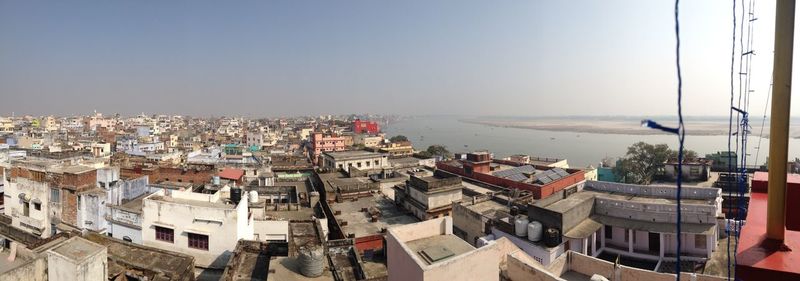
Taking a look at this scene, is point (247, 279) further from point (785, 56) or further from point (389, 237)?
point (785, 56)

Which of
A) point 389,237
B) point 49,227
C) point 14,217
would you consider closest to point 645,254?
point 389,237

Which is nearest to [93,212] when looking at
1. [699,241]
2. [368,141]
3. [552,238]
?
[552,238]

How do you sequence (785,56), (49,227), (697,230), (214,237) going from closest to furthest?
(785,56), (214,237), (697,230), (49,227)

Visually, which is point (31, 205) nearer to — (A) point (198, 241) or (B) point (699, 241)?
(A) point (198, 241)

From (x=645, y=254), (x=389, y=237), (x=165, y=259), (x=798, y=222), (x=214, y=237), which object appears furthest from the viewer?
(x=645, y=254)

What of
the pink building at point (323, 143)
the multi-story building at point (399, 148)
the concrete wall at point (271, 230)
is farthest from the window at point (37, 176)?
the multi-story building at point (399, 148)

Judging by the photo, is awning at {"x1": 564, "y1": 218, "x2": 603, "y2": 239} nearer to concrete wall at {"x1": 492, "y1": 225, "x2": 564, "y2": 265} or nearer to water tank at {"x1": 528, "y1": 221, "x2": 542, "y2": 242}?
concrete wall at {"x1": 492, "y1": 225, "x2": 564, "y2": 265}
